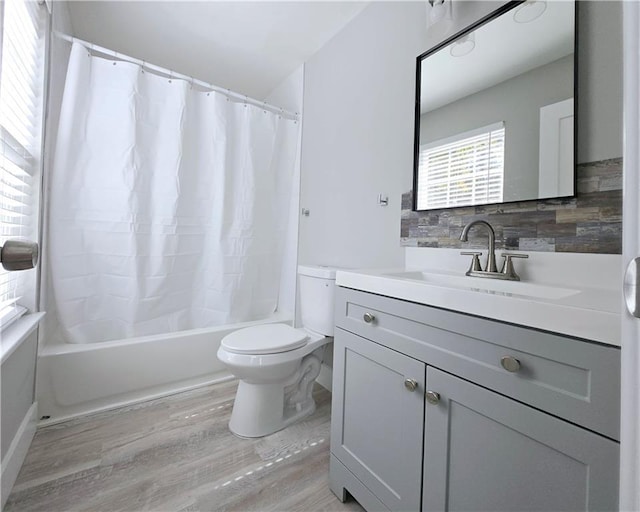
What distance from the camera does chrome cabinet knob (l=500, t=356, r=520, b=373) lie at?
636 millimetres

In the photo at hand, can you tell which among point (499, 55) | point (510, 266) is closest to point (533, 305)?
point (510, 266)

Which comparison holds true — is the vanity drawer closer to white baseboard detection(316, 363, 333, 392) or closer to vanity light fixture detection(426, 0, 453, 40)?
white baseboard detection(316, 363, 333, 392)

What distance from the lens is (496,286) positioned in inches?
39.0

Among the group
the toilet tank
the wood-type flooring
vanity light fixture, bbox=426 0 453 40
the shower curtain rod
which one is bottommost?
the wood-type flooring

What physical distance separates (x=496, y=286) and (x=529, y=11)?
3.30 ft

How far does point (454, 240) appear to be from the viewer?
4.16 feet

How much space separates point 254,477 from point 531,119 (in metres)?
1.76

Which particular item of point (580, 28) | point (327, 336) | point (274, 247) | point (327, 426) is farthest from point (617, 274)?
point (274, 247)

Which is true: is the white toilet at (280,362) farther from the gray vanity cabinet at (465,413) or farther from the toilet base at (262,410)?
the gray vanity cabinet at (465,413)

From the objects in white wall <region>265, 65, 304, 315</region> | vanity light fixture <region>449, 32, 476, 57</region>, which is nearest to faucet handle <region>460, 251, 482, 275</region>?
vanity light fixture <region>449, 32, 476, 57</region>

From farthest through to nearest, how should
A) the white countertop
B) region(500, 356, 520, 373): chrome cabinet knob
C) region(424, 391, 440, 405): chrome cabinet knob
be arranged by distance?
region(424, 391, 440, 405): chrome cabinet knob, region(500, 356, 520, 373): chrome cabinet knob, the white countertop

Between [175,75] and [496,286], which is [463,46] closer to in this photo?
[496,286]

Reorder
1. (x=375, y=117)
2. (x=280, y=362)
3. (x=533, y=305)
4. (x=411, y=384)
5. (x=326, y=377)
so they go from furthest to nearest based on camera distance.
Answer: (x=326, y=377) < (x=375, y=117) < (x=280, y=362) < (x=411, y=384) < (x=533, y=305)

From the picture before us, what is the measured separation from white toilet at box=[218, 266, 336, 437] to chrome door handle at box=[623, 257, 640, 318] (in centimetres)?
132
